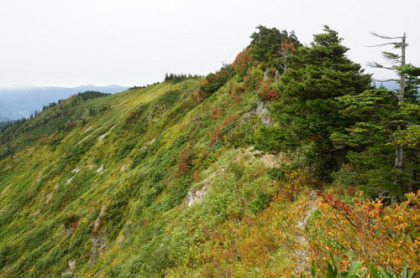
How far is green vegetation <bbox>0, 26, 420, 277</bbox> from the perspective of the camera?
5004 millimetres

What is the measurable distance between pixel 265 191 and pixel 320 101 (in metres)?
5.61

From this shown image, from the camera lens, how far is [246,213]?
1198cm

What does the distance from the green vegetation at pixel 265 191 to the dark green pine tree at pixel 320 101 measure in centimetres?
6

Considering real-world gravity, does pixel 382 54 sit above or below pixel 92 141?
above

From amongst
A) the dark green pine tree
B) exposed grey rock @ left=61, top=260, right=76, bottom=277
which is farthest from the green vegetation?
exposed grey rock @ left=61, top=260, right=76, bottom=277

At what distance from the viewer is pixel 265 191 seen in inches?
490

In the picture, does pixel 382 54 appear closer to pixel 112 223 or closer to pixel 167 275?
pixel 167 275

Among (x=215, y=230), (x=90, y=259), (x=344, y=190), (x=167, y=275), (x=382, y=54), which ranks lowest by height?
(x=90, y=259)

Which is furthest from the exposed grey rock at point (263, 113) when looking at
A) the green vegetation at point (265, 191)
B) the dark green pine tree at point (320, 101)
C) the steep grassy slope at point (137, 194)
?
the dark green pine tree at point (320, 101)

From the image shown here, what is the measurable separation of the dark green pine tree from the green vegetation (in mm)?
59

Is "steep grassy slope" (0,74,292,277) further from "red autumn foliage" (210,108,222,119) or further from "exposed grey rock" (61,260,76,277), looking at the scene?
"exposed grey rock" (61,260,76,277)

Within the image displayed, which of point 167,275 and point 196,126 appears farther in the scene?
point 196,126

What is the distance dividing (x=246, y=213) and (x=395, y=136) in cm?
751

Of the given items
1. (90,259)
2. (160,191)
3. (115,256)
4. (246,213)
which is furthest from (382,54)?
(90,259)
